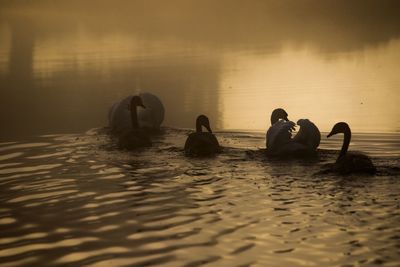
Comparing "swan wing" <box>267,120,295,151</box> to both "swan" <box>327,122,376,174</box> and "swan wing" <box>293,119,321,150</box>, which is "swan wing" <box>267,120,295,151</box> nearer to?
"swan wing" <box>293,119,321,150</box>

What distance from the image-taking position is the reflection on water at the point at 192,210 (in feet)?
35.9

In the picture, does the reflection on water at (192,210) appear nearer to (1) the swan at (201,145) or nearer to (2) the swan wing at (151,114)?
(1) the swan at (201,145)

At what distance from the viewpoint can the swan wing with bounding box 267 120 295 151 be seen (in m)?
17.5

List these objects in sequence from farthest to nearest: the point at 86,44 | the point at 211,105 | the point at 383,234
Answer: the point at 86,44 → the point at 211,105 → the point at 383,234

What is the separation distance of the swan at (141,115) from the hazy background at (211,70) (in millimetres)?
932

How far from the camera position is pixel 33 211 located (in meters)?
13.5

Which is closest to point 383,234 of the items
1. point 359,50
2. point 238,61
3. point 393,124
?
point 393,124

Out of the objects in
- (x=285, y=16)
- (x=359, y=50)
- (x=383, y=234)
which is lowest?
(x=383, y=234)

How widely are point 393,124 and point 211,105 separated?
7.23 meters

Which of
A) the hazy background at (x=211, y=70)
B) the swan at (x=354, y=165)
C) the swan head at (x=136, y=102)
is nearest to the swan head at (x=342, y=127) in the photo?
the swan at (x=354, y=165)

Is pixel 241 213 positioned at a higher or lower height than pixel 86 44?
lower

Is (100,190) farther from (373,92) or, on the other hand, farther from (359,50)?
(359,50)

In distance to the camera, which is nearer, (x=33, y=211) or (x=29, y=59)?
(x=33, y=211)

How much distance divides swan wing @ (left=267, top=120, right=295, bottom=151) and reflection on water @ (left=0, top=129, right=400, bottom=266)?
0.43 meters
